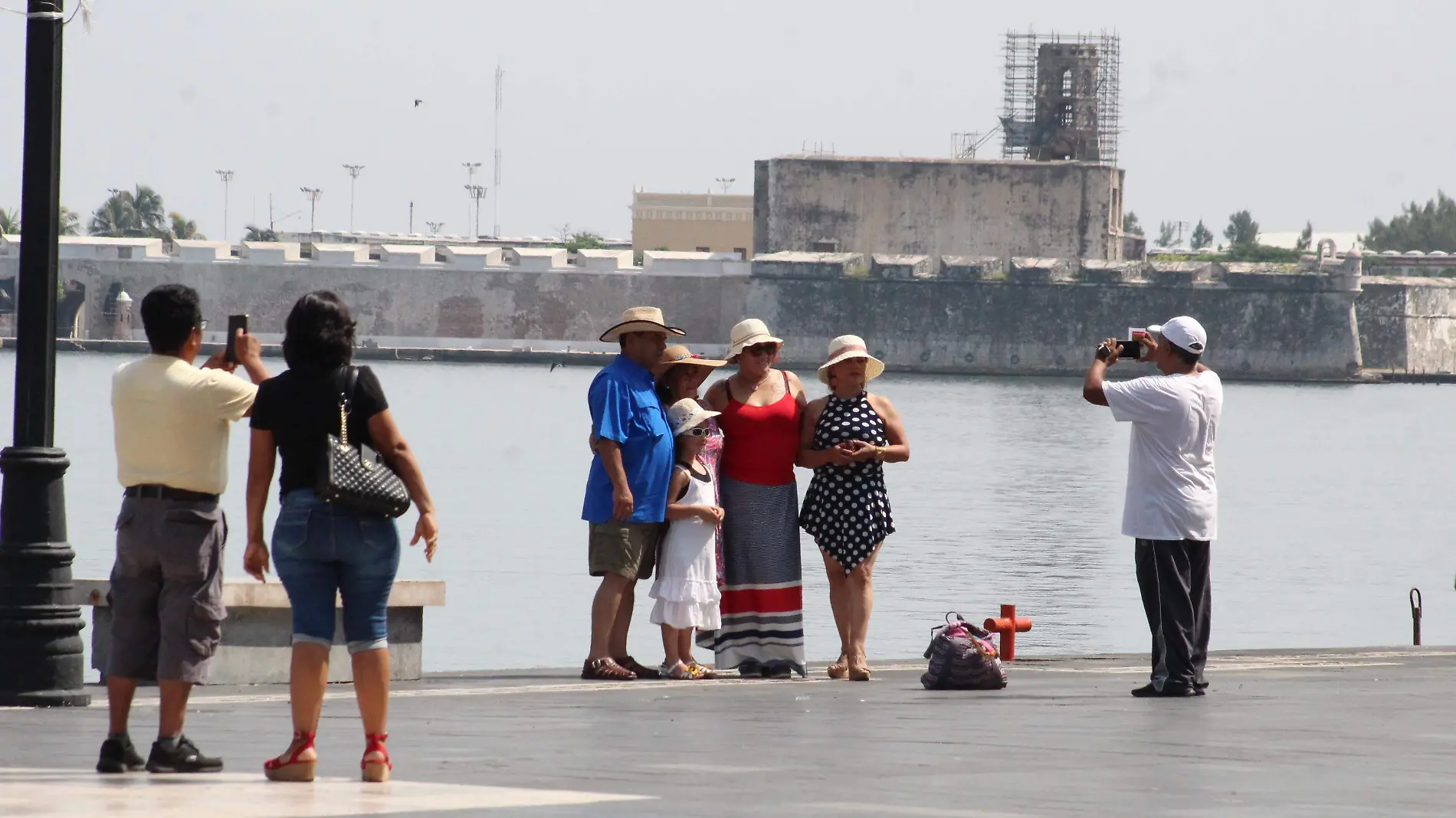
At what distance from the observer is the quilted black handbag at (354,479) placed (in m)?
4.14

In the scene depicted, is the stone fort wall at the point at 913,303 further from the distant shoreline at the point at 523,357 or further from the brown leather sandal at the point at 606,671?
the brown leather sandal at the point at 606,671

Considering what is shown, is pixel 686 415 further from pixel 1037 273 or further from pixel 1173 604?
pixel 1037 273

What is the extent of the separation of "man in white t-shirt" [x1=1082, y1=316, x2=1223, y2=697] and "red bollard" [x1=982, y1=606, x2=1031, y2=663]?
115 centimetres

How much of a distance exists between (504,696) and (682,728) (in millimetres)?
1015

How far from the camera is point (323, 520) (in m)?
4.20

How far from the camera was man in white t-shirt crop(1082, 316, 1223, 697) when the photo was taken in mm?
6090

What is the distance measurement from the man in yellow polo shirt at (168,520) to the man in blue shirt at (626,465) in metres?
2.03

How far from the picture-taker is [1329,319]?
6825cm

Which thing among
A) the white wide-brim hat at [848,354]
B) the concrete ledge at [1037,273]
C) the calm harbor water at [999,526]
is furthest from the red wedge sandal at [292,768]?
the concrete ledge at [1037,273]

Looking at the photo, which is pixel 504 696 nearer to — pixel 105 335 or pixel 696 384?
pixel 696 384

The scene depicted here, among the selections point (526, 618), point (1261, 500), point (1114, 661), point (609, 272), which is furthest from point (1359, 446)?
point (1114, 661)

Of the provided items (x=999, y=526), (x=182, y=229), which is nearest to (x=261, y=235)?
(x=182, y=229)

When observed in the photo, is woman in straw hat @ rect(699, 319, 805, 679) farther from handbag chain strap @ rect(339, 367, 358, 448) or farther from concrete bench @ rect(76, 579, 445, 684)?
handbag chain strap @ rect(339, 367, 358, 448)

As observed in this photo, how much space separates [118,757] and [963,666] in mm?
2824
